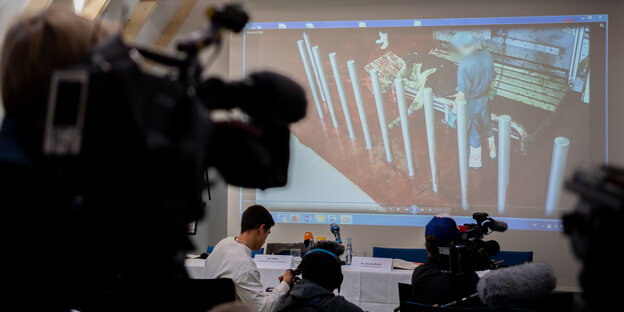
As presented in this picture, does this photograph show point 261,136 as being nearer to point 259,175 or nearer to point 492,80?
point 259,175

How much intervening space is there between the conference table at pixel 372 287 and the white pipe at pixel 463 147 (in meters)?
2.31

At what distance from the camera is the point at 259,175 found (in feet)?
2.94

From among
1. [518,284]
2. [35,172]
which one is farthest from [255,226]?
[35,172]

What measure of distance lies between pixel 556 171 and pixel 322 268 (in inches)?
169

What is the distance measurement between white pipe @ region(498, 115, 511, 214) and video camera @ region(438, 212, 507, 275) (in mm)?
3095

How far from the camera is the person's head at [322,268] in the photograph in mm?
2527

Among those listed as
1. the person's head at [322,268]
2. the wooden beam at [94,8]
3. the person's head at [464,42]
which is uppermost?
the wooden beam at [94,8]

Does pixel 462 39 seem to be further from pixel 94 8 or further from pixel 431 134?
pixel 94 8

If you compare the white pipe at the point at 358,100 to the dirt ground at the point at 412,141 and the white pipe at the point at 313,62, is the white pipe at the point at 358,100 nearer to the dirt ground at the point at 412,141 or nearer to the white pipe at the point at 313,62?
the dirt ground at the point at 412,141

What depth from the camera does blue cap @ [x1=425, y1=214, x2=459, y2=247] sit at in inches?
125

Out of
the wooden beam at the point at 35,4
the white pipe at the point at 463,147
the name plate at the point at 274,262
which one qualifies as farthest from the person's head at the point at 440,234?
the wooden beam at the point at 35,4

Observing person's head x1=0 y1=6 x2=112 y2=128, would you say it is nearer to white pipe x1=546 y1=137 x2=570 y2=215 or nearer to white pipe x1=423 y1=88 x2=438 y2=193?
white pipe x1=423 y1=88 x2=438 y2=193

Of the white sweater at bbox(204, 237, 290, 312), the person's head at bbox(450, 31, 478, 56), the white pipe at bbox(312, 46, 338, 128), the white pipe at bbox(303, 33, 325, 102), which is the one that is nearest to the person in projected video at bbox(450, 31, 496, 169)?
the person's head at bbox(450, 31, 478, 56)

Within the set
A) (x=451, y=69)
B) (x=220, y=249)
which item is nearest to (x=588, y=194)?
(x=220, y=249)
